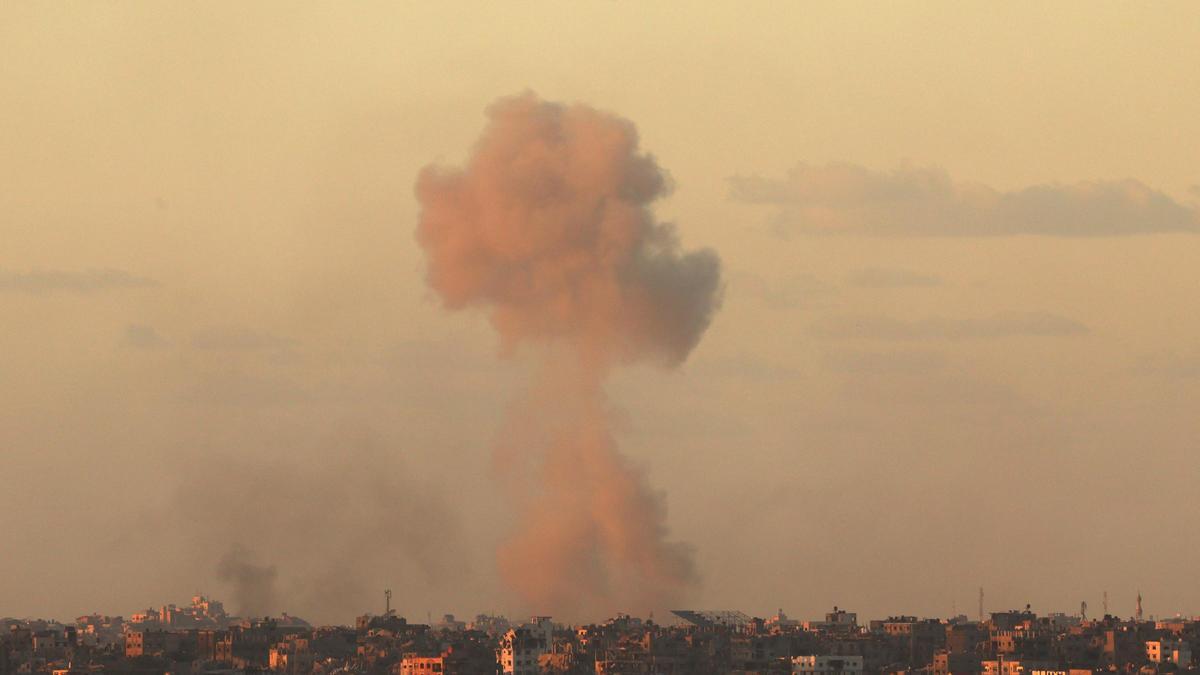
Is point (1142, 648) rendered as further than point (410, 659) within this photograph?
Yes

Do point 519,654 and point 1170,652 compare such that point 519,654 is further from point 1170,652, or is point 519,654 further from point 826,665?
point 1170,652

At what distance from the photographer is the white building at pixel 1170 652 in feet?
420

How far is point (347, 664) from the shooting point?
13712 centimetres

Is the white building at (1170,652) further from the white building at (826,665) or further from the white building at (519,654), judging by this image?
the white building at (519,654)

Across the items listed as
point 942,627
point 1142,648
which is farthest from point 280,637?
point 1142,648

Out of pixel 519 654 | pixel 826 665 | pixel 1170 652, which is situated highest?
pixel 1170 652

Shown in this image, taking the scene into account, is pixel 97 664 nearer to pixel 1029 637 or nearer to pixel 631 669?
pixel 631 669

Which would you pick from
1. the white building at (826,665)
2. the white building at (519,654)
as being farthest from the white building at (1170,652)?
the white building at (519,654)

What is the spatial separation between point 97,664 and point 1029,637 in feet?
152

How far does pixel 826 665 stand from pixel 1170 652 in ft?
67.3

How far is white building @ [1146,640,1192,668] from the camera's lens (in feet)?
420

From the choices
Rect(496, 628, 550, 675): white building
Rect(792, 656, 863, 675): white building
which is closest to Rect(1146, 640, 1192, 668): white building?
Rect(792, 656, 863, 675): white building

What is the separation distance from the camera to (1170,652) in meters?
132

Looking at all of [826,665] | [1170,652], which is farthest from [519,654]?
[1170,652]
